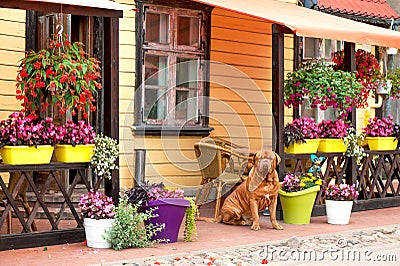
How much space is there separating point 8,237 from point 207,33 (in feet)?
16.0

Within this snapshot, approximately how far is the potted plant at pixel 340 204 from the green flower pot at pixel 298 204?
0.79ft

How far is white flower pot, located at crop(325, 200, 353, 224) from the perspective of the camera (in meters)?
8.91

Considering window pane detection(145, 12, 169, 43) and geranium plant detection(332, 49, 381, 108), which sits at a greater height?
window pane detection(145, 12, 169, 43)

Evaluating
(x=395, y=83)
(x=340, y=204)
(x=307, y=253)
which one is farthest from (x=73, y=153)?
(x=395, y=83)

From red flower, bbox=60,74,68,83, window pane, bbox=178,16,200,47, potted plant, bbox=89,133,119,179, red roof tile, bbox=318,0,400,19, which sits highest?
red roof tile, bbox=318,0,400,19

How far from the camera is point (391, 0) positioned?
14906mm

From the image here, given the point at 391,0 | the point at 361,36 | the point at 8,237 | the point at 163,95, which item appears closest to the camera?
the point at 8,237

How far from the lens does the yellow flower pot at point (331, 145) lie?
9.73 meters

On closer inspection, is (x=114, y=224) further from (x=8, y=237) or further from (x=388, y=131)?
(x=388, y=131)

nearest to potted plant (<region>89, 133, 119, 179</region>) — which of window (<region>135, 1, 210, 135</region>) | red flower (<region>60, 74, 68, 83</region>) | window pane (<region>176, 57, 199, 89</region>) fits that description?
red flower (<region>60, 74, 68, 83</region>)

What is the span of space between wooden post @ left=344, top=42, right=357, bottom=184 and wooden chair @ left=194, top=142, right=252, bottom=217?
4.58 ft

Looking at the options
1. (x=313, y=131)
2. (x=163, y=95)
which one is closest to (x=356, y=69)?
(x=313, y=131)

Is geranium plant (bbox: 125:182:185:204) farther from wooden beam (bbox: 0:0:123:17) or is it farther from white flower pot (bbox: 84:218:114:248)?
wooden beam (bbox: 0:0:123:17)

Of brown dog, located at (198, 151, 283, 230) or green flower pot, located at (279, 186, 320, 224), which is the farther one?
green flower pot, located at (279, 186, 320, 224)
